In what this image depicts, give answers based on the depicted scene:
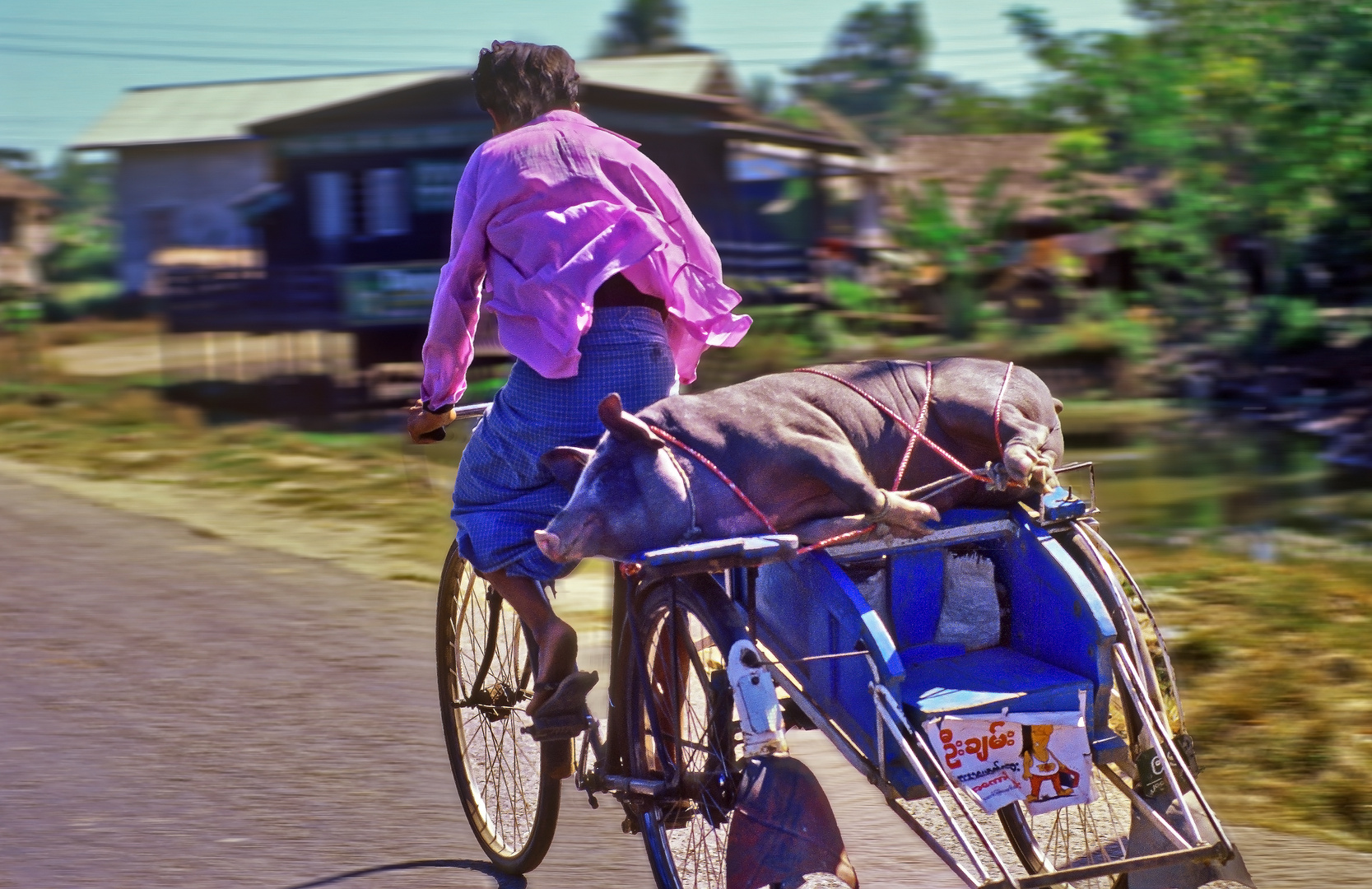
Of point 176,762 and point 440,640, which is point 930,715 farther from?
point 176,762

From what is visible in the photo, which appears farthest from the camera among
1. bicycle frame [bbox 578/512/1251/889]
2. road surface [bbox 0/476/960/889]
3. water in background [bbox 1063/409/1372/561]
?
water in background [bbox 1063/409/1372/561]

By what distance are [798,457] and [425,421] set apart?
1.20m

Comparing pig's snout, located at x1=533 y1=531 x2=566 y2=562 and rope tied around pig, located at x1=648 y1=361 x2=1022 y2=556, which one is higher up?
rope tied around pig, located at x1=648 y1=361 x2=1022 y2=556

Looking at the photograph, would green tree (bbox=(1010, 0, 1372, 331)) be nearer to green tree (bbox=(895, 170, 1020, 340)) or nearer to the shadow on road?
green tree (bbox=(895, 170, 1020, 340))

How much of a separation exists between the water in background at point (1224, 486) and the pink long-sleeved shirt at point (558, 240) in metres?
5.34

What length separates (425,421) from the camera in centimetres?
356

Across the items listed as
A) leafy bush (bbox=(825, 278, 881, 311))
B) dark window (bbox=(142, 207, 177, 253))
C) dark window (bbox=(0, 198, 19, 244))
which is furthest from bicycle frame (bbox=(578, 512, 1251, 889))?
dark window (bbox=(0, 198, 19, 244))

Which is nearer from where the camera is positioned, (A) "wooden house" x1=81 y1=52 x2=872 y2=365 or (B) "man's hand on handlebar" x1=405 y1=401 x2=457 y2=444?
(B) "man's hand on handlebar" x1=405 y1=401 x2=457 y2=444

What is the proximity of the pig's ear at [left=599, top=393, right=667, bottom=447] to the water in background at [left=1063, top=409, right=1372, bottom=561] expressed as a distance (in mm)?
5795

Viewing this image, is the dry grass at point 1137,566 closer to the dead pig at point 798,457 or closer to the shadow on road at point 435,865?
the dead pig at point 798,457

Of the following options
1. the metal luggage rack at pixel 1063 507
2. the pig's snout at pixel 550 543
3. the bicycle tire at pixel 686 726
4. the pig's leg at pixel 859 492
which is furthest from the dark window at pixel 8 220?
the metal luggage rack at pixel 1063 507

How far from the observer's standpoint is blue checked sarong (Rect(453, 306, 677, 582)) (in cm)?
325

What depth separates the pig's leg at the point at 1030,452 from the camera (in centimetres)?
266

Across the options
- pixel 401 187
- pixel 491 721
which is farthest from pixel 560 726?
pixel 401 187
